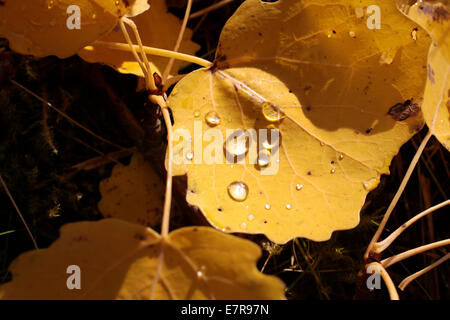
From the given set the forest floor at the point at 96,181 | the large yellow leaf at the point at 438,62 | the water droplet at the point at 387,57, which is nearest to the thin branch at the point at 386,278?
the forest floor at the point at 96,181

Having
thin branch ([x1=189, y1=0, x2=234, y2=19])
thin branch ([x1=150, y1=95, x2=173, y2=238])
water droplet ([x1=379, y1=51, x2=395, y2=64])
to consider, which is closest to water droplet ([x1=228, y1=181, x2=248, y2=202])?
thin branch ([x1=150, y1=95, x2=173, y2=238])

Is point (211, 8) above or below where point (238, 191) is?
above

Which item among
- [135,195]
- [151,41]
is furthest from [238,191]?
[151,41]

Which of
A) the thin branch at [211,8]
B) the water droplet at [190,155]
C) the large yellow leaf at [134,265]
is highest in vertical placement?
the thin branch at [211,8]

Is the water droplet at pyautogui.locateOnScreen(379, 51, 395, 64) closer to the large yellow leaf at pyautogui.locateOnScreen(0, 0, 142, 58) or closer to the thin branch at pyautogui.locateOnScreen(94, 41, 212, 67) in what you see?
the thin branch at pyautogui.locateOnScreen(94, 41, 212, 67)

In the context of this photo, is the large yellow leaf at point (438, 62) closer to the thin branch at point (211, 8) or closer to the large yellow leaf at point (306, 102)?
the large yellow leaf at point (306, 102)

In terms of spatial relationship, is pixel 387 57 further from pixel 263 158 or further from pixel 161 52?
pixel 161 52

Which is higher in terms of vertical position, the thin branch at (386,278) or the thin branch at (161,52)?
the thin branch at (161,52)

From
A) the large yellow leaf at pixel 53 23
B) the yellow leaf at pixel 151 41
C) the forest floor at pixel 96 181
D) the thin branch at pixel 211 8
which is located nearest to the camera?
the large yellow leaf at pixel 53 23
